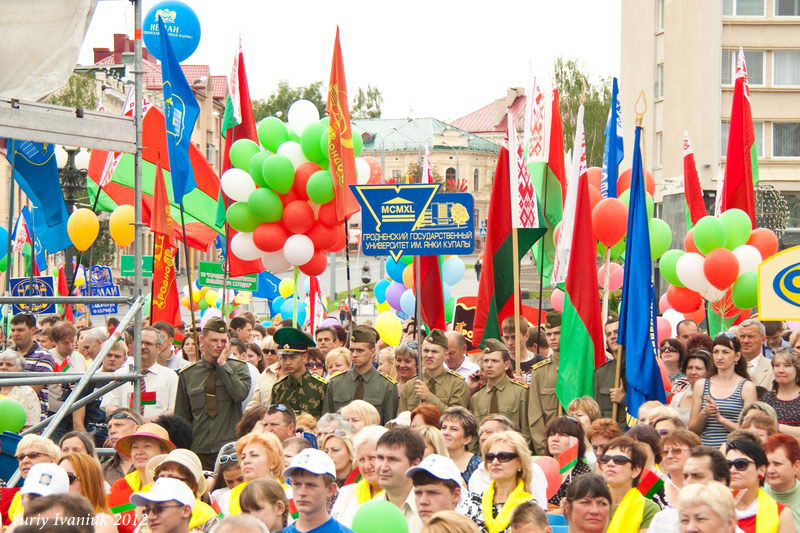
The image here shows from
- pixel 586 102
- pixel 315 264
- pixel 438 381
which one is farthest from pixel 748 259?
pixel 586 102

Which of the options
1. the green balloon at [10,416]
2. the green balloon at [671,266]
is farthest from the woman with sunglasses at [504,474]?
the green balloon at [671,266]

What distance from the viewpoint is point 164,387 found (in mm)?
11453

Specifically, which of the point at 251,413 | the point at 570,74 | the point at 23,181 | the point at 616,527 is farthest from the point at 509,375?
the point at 570,74

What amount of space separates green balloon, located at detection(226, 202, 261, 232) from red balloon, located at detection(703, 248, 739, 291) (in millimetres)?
5643

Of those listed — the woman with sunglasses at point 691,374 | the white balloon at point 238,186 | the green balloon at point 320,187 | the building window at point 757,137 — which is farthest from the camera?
the building window at point 757,137

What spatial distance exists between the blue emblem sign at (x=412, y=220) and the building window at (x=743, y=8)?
3358 centimetres

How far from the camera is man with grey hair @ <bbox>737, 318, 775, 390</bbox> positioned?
11852 mm

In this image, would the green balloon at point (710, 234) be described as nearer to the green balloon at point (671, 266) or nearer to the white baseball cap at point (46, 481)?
the green balloon at point (671, 266)

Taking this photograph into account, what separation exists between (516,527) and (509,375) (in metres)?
5.19

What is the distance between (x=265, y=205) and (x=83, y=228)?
4319mm

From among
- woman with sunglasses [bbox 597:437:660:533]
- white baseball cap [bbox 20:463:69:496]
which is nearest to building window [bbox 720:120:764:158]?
woman with sunglasses [bbox 597:437:660:533]

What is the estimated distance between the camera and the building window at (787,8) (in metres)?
42.3

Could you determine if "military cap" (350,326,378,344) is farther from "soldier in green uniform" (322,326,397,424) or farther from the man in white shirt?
the man in white shirt

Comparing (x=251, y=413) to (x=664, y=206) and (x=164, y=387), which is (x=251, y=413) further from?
(x=664, y=206)
